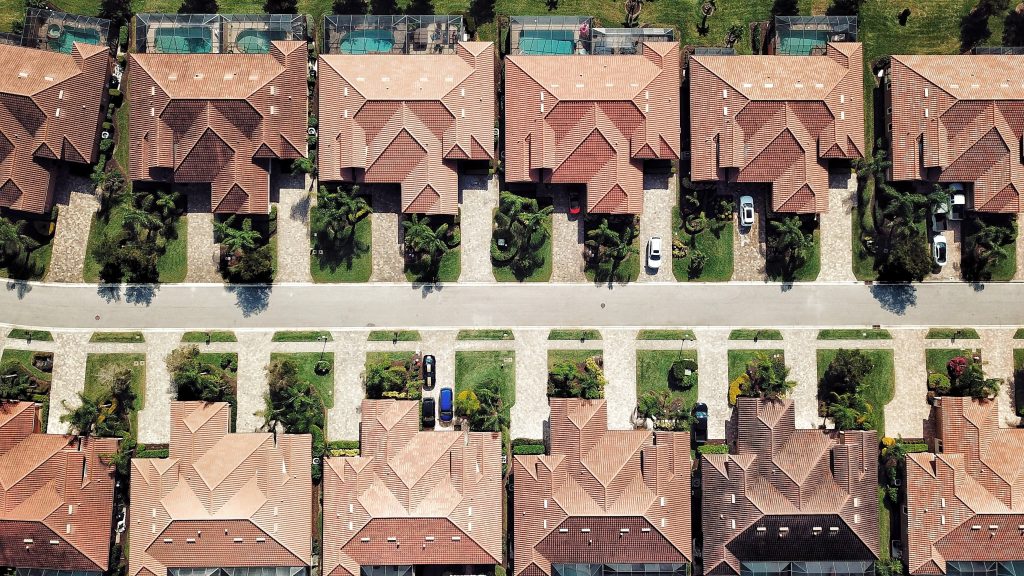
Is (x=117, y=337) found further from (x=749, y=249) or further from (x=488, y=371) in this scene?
→ (x=749, y=249)

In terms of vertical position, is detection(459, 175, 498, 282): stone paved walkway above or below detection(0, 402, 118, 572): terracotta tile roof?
above

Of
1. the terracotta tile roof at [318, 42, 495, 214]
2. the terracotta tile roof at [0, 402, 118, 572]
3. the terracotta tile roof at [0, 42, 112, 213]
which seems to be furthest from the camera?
the terracotta tile roof at [318, 42, 495, 214]

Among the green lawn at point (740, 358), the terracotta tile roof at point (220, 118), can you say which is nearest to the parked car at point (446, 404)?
the terracotta tile roof at point (220, 118)

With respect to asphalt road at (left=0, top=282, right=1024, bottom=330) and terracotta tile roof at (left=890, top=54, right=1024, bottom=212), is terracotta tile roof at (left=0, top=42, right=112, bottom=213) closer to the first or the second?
asphalt road at (left=0, top=282, right=1024, bottom=330)

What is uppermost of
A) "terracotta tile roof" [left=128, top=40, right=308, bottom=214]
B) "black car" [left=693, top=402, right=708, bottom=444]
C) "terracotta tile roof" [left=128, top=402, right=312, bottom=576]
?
"terracotta tile roof" [left=128, top=40, right=308, bottom=214]

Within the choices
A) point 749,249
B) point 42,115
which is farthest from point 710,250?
point 42,115

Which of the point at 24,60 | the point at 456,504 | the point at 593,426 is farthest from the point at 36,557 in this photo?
the point at 593,426

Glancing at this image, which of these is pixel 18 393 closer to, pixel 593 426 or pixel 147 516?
pixel 147 516

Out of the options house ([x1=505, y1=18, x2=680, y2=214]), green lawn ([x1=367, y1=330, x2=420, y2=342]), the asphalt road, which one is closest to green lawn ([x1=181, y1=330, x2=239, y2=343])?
the asphalt road
